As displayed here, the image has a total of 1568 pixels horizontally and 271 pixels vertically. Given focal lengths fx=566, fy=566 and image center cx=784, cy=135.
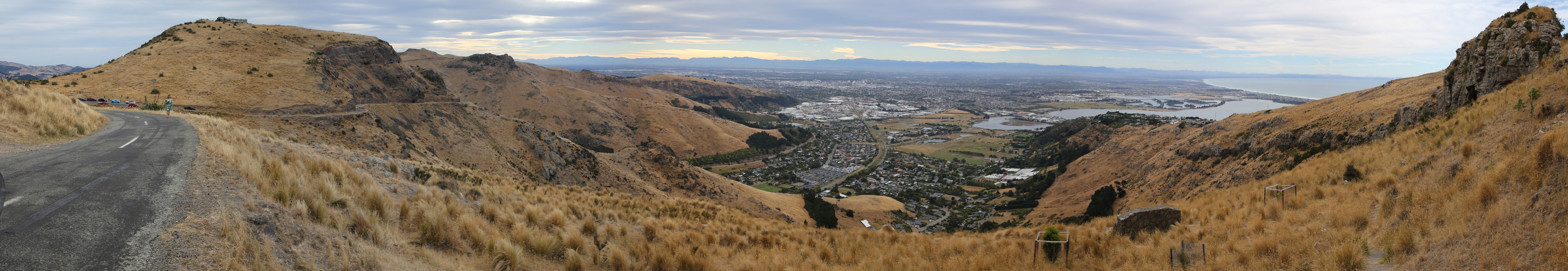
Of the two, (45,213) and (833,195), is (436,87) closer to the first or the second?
(833,195)

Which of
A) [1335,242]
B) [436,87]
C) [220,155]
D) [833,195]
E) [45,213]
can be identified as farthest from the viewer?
[833,195]

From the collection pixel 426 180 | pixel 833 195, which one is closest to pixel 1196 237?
pixel 426 180

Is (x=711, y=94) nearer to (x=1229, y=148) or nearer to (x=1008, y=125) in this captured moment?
(x=1008, y=125)

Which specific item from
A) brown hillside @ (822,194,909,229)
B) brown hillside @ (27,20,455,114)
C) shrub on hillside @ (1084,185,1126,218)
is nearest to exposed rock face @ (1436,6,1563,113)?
shrub on hillside @ (1084,185,1126,218)

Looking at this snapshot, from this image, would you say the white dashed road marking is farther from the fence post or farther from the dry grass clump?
the fence post

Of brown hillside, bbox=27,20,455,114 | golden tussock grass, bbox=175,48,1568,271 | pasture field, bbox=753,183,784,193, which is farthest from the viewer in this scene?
pasture field, bbox=753,183,784,193

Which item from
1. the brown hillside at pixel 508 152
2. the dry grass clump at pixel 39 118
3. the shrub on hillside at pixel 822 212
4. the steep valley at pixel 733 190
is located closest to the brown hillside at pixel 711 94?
the shrub on hillside at pixel 822 212
